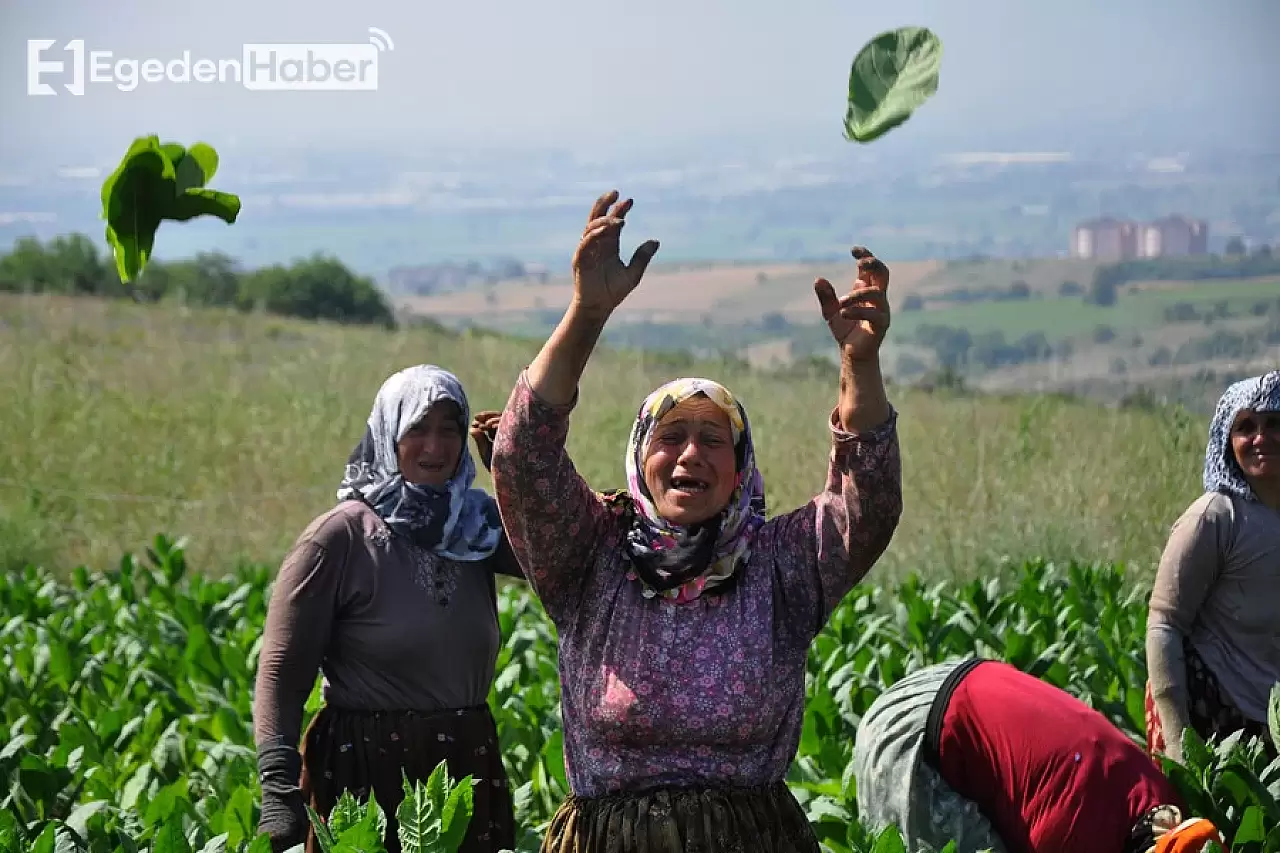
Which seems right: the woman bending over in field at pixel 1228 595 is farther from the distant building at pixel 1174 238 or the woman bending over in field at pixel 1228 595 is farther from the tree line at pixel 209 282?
the tree line at pixel 209 282

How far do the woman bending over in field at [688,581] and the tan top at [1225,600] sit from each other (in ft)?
5.42

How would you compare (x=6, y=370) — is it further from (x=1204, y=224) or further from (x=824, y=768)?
(x=824, y=768)

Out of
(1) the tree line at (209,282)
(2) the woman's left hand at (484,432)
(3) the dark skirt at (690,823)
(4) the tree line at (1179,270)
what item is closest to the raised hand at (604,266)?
(3) the dark skirt at (690,823)

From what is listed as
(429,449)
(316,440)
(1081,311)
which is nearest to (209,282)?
(316,440)

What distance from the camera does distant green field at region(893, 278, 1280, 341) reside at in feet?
49.8

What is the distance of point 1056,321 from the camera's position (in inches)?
731

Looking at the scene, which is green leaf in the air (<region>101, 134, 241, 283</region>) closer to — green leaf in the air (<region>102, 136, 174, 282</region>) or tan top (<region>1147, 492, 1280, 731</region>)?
green leaf in the air (<region>102, 136, 174, 282</region>)

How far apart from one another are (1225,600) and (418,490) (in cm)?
202

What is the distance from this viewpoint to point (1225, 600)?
175 inches

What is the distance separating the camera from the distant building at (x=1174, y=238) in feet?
60.2

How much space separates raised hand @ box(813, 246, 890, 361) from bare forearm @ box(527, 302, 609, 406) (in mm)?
373

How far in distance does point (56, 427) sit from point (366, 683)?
15775mm

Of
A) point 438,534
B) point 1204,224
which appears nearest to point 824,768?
point 438,534

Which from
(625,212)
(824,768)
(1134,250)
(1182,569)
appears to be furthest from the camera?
(1134,250)
